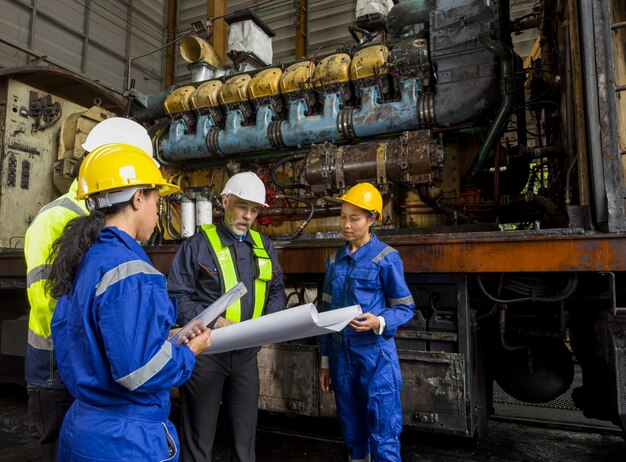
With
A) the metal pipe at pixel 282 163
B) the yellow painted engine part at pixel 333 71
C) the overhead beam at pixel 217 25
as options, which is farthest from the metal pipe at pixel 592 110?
the overhead beam at pixel 217 25

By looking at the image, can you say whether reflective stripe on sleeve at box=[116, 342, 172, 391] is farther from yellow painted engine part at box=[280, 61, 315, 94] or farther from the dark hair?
yellow painted engine part at box=[280, 61, 315, 94]

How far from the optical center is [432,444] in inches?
121

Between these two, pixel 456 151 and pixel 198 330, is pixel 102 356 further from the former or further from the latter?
pixel 456 151

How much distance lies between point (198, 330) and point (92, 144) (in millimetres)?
1263

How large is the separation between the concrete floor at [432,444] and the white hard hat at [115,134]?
2.05m

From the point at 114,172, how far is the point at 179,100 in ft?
11.3

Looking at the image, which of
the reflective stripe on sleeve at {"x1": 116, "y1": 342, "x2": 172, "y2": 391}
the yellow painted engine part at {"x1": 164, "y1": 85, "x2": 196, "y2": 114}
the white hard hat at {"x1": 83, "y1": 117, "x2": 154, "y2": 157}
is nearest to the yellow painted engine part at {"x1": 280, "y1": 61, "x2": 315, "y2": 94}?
the yellow painted engine part at {"x1": 164, "y1": 85, "x2": 196, "y2": 114}

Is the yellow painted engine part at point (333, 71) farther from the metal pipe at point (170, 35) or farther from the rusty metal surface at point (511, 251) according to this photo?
the metal pipe at point (170, 35)

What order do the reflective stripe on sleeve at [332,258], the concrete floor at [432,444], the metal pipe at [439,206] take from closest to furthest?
the reflective stripe on sleeve at [332,258], the concrete floor at [432,444], the metal pipe at [439,206]

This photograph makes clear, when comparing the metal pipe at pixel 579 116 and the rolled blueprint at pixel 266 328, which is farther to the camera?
the metal pipe at pixel 579 116

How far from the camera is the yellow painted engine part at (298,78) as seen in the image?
3820mm

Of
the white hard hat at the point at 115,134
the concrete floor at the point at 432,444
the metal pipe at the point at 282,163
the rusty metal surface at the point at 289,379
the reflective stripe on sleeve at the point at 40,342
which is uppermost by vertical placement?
the metal pipe at the point at 282,163

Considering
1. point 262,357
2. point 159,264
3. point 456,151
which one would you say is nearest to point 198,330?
point 262,357

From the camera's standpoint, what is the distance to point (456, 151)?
3639 mm
